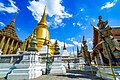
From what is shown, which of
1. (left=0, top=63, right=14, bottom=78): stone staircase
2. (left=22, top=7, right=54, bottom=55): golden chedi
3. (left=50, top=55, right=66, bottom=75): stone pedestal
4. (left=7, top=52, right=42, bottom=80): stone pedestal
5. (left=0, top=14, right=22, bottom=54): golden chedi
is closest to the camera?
(left=7, top=52, right=42, bottom=80): stone pedestal

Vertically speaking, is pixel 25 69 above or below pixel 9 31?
below

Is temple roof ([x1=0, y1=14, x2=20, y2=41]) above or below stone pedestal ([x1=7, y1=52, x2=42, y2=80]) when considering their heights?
above

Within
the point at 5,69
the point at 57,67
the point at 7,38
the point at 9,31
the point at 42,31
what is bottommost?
the point at 57,67

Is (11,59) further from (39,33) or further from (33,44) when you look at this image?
(39,33)

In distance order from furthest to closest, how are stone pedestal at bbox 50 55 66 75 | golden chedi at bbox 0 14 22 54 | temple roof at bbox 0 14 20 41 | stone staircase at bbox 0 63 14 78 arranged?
temple roof at bbox 0 14 20 41
golden chedi at bbox 0 14 22 54
stone pedestal at bbox 50 55 66 75
stone staircase at bbox 0 63 14 78

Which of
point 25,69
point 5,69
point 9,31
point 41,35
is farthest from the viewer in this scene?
point 9,31

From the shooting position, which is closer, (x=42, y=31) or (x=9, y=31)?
(x=42, y=31)

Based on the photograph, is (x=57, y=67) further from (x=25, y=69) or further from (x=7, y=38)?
(x=7, y=38)

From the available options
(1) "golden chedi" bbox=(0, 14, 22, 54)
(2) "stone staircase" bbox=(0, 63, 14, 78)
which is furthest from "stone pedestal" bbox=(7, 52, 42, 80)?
(1) "golden chedi" bbox=(0, 14, 22, 54)

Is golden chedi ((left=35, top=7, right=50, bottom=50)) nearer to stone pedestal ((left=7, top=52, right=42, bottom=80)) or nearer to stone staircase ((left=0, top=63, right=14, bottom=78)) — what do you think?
stone staircase ((left=0, top=63, right=14, bottom=78))

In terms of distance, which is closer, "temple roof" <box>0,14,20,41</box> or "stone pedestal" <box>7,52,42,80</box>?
"stone pedestal" <box>7,52,42,80</box>

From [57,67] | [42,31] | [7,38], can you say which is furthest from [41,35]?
[57,67]

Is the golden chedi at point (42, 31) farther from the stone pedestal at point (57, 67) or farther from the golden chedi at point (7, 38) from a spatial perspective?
the stone pedestal at point (57, 67)

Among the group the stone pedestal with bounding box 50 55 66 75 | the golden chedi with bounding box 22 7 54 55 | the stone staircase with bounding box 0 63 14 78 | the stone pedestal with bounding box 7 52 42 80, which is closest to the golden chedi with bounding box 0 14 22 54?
the golden chedi with bounding box 22 7 54 55
